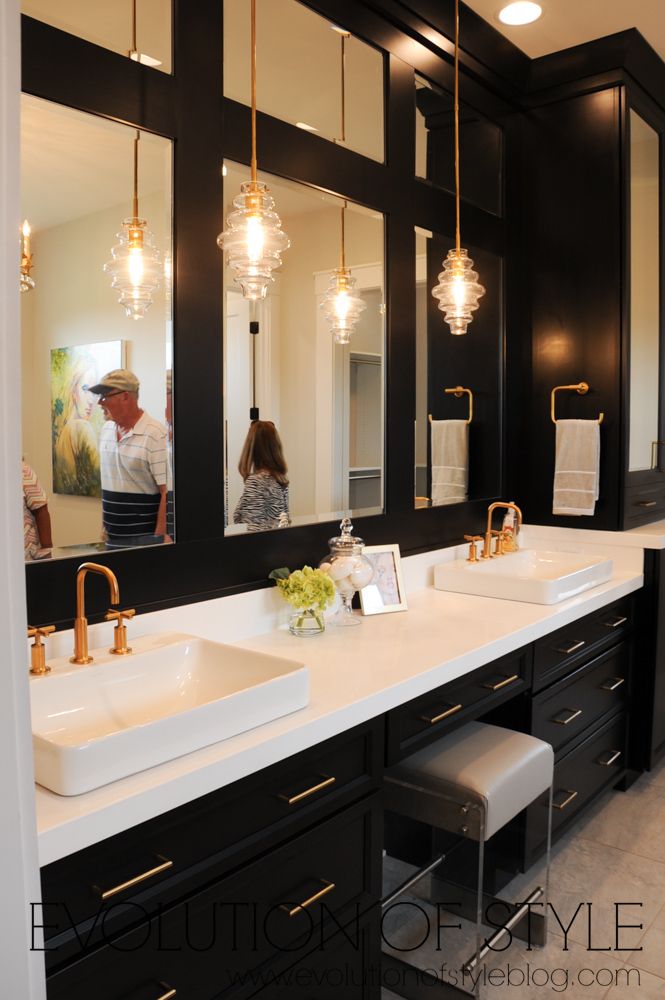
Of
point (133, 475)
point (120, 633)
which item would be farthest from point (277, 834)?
point (133, 475)

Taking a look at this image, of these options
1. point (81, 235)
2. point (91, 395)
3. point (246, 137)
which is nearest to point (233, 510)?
point (91, 395)

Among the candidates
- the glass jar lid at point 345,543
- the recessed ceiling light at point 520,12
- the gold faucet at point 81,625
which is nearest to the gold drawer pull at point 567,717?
the glass jar lid at point 345,543

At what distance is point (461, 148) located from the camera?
2.91 metres

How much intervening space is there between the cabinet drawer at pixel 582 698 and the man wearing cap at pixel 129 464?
125 cm

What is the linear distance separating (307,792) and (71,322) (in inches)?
41.7

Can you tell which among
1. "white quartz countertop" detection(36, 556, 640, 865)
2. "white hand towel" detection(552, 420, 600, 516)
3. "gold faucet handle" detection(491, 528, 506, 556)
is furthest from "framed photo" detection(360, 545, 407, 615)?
"white hand towel" detection(552, 420, 600, 516)

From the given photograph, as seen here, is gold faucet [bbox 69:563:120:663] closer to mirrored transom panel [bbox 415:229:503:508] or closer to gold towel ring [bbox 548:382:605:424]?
mirrored transom panel [bbox 415:229:503:508]

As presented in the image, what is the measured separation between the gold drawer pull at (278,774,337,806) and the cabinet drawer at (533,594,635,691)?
3.23 ft

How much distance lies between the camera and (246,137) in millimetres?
2020

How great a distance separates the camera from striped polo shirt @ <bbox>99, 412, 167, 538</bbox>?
175 cm

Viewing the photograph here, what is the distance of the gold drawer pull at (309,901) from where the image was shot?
1.42 m

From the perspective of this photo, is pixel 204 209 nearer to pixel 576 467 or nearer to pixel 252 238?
pixel 252 238

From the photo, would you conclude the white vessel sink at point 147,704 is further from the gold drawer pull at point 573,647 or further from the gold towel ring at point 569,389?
the gold towel ring at point 569,389

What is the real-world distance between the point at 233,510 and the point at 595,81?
2.27 m
